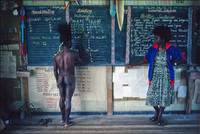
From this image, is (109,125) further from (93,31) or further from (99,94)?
(93,31)

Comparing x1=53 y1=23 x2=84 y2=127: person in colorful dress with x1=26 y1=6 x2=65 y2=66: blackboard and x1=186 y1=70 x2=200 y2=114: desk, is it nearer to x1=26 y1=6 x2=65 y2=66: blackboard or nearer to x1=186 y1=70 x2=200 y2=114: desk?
x1=26 y1=6 x2=65 y2=66: blackboard

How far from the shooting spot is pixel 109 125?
3.15m

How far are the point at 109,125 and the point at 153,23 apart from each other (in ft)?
7.31

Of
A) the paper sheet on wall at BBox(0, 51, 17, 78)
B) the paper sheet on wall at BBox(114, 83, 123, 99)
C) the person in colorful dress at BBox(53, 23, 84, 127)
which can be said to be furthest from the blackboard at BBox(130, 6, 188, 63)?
the paper sheet on wall at BBox(0, 51, 17, 78)

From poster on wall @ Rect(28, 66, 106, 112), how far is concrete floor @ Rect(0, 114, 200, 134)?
28 cm

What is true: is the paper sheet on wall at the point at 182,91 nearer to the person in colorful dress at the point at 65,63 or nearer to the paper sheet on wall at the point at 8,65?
the person in colorful dress at the point at 65,63

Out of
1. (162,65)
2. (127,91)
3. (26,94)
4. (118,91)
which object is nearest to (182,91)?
(162,65)

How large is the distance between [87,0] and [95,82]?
5.61ft

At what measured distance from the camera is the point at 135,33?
334 cm

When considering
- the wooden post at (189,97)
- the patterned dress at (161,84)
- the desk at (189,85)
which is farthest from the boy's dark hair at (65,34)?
the wooden post at (189,97)

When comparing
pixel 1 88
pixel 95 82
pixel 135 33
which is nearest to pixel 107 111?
pixel 95 82

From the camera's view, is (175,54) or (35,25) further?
(35,25)

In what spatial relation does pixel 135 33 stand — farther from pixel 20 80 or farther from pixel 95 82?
pixel 20 80

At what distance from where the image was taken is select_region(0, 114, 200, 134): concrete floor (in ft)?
9.72
